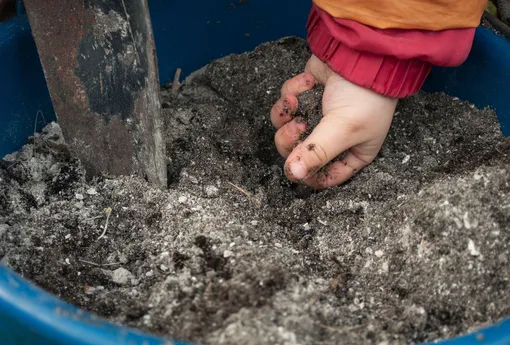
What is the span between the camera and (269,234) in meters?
1.03

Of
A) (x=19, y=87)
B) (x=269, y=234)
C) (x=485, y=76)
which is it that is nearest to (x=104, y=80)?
(x=19, y=87)

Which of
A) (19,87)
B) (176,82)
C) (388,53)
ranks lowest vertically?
(176,82)

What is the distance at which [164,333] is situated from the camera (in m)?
0.79

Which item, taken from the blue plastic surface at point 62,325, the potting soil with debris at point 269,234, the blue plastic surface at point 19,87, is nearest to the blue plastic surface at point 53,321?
the blue plastic surface at point 62,325

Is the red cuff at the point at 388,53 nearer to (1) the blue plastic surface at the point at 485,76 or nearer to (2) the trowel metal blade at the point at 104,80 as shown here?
(1) the blue plastic surface at the point at 485,76

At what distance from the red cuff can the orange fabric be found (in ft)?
0.05

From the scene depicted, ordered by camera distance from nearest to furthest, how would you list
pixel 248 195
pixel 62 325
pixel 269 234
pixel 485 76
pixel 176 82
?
pixel 62 325 → pixel 269 234 → pixel 248 195 → pixel 485 76 → pixel 176 82

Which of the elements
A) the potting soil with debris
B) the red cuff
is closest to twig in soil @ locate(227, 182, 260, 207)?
the potting soil with debris

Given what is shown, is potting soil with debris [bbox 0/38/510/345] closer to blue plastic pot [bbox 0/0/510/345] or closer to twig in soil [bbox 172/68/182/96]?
blue plastic pot [bbox 0/0/510/345]

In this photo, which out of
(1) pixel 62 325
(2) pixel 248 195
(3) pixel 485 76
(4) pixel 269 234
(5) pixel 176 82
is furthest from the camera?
(5) pixel 176 82

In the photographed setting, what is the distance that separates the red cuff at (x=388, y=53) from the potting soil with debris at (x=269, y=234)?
17cm

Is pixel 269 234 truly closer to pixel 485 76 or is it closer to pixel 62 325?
pixel 62 325

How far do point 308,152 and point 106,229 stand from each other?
0.38 metres

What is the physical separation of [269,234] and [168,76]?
0.67m
